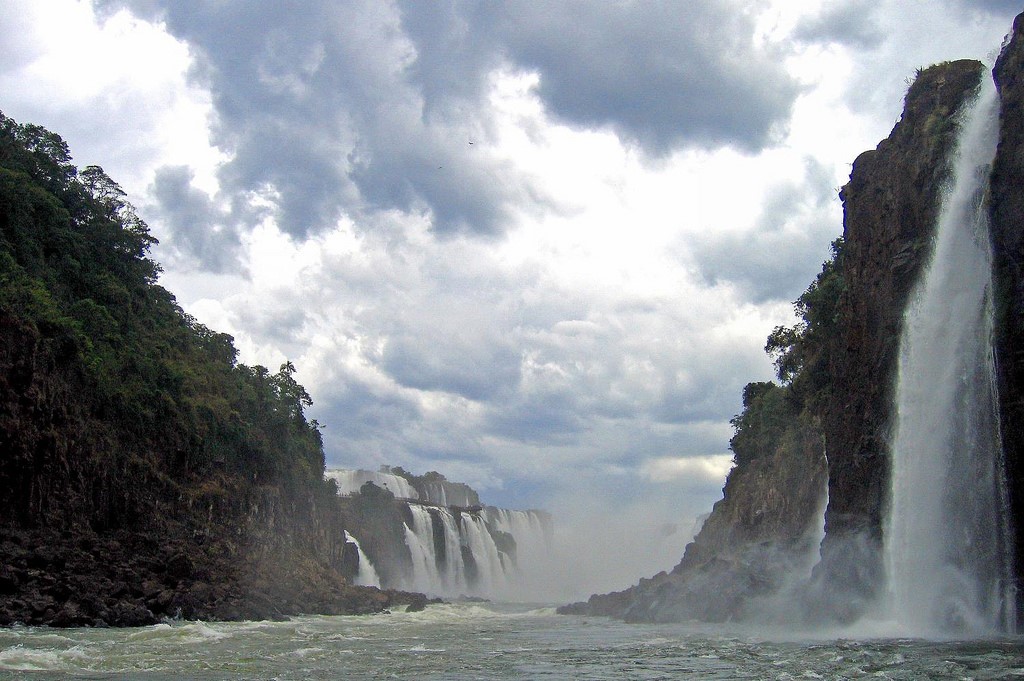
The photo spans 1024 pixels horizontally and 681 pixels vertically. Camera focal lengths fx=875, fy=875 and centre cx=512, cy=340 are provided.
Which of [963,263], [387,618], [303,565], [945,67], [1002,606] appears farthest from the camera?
[303,565]

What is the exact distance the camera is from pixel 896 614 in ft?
95.2

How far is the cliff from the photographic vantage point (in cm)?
3375

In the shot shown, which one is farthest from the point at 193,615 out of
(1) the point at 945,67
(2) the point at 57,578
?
(1) the point at 945,67

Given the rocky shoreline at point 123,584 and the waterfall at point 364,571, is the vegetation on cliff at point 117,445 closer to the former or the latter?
the rocky shoreline at point 123,584

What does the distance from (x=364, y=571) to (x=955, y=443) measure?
214 ft

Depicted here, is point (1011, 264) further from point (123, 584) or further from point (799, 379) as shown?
point (123, 584)

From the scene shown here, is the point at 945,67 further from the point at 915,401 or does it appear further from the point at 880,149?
the point at 915,401

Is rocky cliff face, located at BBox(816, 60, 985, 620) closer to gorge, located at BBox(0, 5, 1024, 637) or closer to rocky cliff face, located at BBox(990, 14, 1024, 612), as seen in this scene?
gorge, located at BBox(0, 5, 1024, 637)

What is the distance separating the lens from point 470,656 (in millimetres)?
24891

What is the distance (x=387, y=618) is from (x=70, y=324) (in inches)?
922

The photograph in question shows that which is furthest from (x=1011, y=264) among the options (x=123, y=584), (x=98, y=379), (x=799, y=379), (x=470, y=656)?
(x=98, y=379)

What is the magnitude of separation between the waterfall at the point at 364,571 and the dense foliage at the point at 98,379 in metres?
14.2

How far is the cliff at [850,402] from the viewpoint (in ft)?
111

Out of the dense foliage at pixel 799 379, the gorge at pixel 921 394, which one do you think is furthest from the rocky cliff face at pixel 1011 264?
the dense foliage at pixel 799 379
